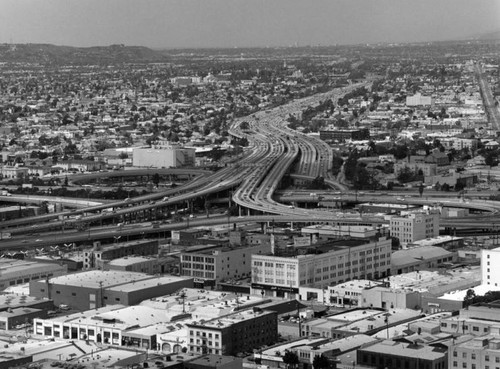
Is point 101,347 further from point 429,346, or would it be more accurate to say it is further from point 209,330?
point 429,346

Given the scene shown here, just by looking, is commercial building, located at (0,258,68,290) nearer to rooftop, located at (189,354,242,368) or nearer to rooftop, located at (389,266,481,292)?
rooftop, located at (389,266,481,292)

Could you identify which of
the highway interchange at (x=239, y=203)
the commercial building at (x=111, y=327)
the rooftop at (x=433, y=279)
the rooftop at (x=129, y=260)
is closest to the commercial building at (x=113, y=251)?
the rooftop at (x=129, y=260)

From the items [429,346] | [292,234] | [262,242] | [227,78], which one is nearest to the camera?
[429,346]

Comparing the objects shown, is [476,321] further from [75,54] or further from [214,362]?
[75,54]

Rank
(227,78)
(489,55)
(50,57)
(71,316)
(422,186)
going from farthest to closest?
(50,57) → (489,55) → (227,78) → (422,186) → (71,316)

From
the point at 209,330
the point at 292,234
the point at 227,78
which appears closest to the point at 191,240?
the point at 292,234

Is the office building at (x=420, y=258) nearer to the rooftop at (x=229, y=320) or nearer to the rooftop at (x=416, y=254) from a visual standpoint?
the rooftop at (x=416, y=254)

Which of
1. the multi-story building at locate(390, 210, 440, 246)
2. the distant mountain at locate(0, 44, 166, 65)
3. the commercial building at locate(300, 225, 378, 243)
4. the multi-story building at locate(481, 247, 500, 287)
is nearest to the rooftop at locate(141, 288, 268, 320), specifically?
the multi-story building at locate(481, 247, 500, 287)

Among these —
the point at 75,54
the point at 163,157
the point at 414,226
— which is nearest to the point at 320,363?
the point at 414,226
